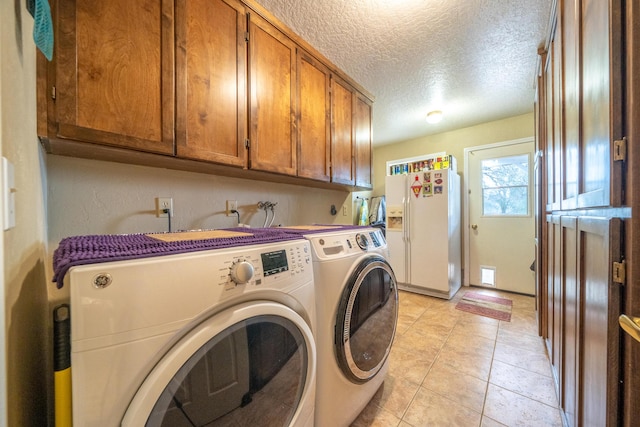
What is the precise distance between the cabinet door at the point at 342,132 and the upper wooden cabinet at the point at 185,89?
0.44 feet

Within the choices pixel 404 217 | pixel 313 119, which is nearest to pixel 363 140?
pixel 313 119

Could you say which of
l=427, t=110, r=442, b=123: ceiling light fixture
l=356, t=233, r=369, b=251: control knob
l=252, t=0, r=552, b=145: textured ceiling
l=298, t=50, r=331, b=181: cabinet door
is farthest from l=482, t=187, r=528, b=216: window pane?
l=356, t=233, r=369, b=251: control knob

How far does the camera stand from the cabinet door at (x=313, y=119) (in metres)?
1.68

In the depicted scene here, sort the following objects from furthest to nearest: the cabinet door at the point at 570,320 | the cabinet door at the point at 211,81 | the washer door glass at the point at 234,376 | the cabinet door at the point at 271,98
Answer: the cabinet door at the point at 271,98 → the cabinet door at the point at 211,81 → the cabinet door at the point at 570,320 → the washer door glass at the point at 234,376

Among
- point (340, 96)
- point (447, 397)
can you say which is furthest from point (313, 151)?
point (447, 397)

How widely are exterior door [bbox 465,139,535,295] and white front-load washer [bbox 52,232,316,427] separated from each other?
3486 mm

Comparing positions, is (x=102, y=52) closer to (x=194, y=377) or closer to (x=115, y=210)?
(x=115, y=210)

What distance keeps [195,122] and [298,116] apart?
2.37 feet

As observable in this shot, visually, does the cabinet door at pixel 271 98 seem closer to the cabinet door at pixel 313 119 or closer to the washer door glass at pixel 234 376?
the cabinet door at pixel 313 119

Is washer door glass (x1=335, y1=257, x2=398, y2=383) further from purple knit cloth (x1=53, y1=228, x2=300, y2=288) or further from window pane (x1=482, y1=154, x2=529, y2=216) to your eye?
window pane (x1=482, y1=154, x2=529, y2=216)

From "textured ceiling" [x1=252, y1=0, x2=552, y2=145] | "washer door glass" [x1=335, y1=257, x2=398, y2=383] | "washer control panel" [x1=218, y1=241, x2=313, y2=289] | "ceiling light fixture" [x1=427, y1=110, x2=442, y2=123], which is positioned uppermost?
"textured ceiling" [x1=252, y1=0, x2=552, y2=145]

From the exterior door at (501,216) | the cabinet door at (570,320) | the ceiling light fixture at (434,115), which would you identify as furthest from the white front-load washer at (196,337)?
the exterior door at (501,216)

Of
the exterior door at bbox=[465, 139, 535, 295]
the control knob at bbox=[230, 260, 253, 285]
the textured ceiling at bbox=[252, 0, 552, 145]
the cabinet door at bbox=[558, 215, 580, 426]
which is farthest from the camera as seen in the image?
the exterior door at bbox=[465, 139, 535, 295]

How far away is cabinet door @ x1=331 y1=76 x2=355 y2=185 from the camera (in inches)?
76.9
